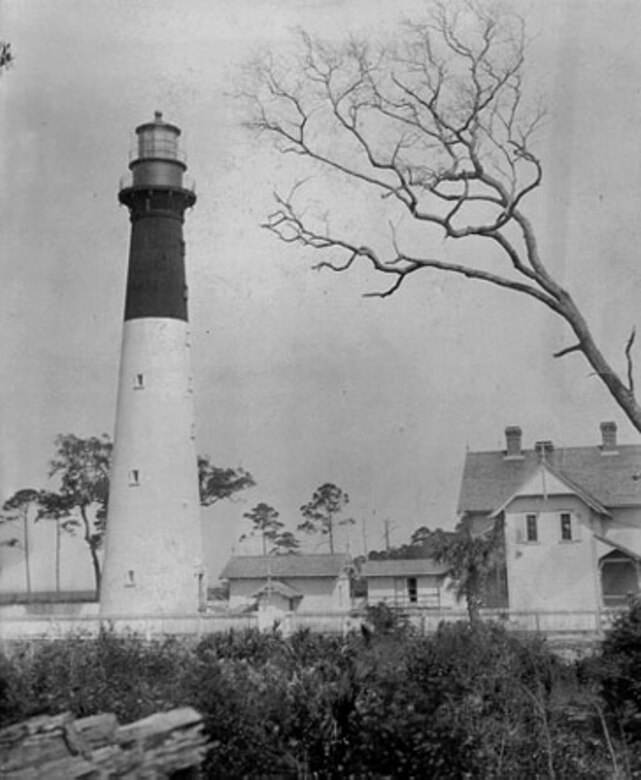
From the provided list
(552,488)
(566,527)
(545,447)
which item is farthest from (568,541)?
(545,447)

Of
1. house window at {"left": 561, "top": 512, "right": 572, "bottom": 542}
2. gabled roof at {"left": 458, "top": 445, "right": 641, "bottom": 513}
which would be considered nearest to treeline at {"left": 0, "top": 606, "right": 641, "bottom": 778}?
house window at {"left": 561, "top": 512, "right": 572, "bottom": 542}

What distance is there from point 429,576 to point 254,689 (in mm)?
30128

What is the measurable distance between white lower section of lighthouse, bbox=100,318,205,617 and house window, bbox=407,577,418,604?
13660 mm

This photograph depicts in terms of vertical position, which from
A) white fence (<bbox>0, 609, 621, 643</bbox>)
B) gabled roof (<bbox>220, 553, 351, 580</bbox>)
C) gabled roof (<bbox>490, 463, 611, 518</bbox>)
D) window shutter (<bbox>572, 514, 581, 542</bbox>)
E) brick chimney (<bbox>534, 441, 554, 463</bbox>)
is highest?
brick chimney (<bbox>534, 441, 554, 463</bbox>)

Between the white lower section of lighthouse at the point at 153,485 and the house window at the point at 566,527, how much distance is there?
1187 centimetres

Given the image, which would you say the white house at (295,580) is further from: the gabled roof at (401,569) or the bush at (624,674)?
the bush at (624,674)

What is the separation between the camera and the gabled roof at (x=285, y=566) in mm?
39094

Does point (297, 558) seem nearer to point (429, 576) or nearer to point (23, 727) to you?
point (429, 576)

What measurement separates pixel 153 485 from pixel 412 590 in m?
15.8

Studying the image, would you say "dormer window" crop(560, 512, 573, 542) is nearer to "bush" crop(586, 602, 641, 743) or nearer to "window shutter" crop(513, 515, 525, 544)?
"window shutter" crop(513, 515, 525, 544)

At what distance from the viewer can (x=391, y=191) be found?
14.0 m

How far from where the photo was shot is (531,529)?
30938mm

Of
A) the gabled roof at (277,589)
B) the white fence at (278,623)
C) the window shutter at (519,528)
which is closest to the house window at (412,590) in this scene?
the gabled roof at (277,589)

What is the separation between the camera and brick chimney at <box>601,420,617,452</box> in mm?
34156
